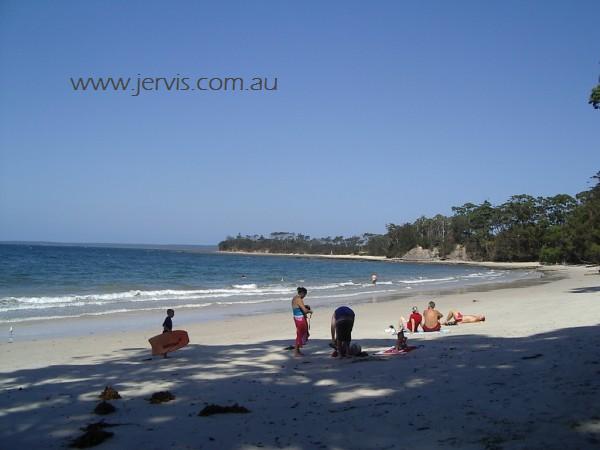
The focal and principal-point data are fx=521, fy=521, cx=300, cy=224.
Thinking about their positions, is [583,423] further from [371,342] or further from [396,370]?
[371,342]

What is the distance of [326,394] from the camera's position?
6953 mm

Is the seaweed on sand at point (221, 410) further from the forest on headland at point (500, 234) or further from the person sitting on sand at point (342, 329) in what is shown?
the forest on headland at point (500, 234)

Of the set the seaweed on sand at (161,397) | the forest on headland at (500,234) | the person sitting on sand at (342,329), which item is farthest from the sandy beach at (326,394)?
the forest on headland at (500,234)

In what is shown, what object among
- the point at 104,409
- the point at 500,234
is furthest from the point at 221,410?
the point at 500,234

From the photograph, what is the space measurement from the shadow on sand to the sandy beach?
2 centimetres

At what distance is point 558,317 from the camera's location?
14.7m

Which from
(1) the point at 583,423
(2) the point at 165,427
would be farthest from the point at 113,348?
(1) the point at 583,423

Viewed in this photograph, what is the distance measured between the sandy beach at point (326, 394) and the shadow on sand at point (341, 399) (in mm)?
18

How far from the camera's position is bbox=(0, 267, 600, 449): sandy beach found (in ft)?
16.6

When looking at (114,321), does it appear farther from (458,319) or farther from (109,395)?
(109,395)

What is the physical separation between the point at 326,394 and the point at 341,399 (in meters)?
0.37

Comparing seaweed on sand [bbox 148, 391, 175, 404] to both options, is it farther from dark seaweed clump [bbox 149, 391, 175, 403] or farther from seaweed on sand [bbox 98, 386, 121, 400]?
seaweed on sand [bbox 98, 386, 121, 400]

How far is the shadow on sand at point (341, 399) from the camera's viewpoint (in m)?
5.02

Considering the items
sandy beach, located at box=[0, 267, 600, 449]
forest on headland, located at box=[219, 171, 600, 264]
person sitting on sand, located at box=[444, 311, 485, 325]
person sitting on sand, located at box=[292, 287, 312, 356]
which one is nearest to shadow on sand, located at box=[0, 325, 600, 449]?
sandy beach, located at box=[0, 267, 600, 449]
